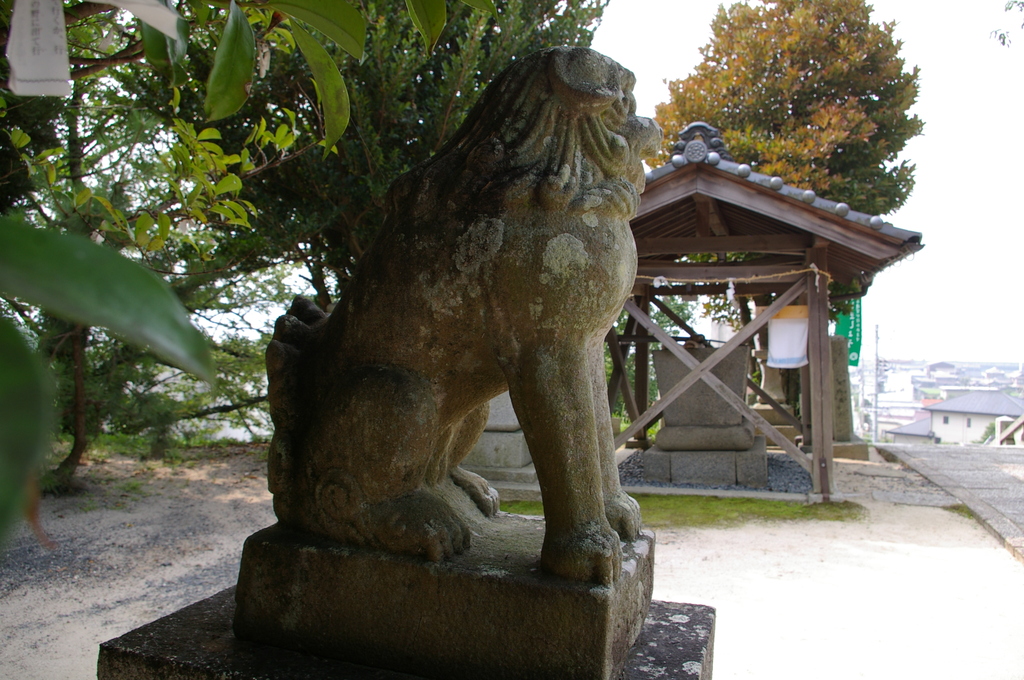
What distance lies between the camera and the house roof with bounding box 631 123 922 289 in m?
→ 5.61

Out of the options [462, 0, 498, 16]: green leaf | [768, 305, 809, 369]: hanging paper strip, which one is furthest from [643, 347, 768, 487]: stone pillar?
[462, 0, 498, 16]: green leaf

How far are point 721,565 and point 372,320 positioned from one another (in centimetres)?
336

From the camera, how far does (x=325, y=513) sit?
5.50 ft

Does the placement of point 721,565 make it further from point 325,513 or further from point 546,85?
point 546,85

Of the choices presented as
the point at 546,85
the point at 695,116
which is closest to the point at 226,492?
the point at 546,85

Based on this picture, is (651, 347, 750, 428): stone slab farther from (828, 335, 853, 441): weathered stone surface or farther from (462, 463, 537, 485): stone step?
(828, 335, 853, 441): weathered stone surface

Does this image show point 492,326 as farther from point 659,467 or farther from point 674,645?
point 659,467

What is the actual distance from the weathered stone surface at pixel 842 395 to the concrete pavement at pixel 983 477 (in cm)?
56

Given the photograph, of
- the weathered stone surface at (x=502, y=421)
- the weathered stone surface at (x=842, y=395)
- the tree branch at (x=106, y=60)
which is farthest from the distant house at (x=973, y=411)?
the tree branch at (x=106, y=60)

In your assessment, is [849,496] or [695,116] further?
[695,116]

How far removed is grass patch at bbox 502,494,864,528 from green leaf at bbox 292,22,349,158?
4329 mm

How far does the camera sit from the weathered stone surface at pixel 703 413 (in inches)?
268

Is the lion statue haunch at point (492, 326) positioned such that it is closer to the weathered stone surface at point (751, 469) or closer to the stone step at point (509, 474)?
the stone step at point (509, 474)

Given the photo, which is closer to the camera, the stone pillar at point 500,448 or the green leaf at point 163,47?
the green leaf at point 163,47
